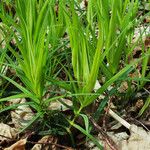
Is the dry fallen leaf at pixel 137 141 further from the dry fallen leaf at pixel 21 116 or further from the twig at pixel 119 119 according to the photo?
the dry fallen leaf at pixel 21 116

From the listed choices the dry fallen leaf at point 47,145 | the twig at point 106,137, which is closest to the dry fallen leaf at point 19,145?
the dry fallen leaf at point 47,145

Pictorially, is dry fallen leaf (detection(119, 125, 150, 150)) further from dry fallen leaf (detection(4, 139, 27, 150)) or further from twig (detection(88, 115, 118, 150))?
dry fallen leaf (detection(4, 139, 27, 150))

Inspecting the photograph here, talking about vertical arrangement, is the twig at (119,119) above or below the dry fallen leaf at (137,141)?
above

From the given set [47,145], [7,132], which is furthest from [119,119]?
[7,132]

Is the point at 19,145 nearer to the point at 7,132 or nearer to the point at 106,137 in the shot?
the point at 7,132

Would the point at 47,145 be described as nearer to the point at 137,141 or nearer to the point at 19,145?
the point at 19,145

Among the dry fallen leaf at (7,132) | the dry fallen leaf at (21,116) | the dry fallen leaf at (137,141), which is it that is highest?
the dry fallen leaf at (21,116)

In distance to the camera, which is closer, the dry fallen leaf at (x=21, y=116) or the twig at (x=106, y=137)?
the twig at (x=106, y=137)

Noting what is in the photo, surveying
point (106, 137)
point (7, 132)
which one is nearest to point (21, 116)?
point (7, 132)

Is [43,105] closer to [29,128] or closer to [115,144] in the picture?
[29,128]

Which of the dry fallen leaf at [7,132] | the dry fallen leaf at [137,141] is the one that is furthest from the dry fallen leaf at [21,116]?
the dry fallen leaf at [137,141]

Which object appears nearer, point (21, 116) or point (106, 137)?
point (106, 137)
